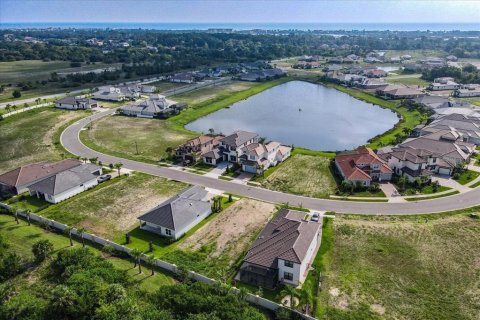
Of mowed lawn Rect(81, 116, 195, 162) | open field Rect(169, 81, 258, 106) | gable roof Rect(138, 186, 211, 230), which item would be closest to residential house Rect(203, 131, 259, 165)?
mowed lawn Rect(81, 116, 195, 162)

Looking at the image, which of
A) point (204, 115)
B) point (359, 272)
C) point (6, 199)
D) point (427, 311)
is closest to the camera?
point (427, 311)

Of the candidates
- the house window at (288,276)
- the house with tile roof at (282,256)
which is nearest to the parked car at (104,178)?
the house with tile roof at (282,256)

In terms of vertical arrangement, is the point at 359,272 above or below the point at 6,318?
below

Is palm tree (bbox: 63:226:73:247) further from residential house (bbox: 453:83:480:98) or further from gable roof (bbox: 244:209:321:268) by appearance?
residential house (bbox: 453:83:480:98)

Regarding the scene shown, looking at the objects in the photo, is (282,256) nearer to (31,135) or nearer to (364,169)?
(364,169)

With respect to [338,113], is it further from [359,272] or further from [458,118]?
[359,272]

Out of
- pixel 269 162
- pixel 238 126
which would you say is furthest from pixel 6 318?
Result: pixel 238 126

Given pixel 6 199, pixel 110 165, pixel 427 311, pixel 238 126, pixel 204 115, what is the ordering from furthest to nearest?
pixel 204 115 → pixel 238 126 → pixel 110 165 → pixel 6 199 → pixel 427 311
